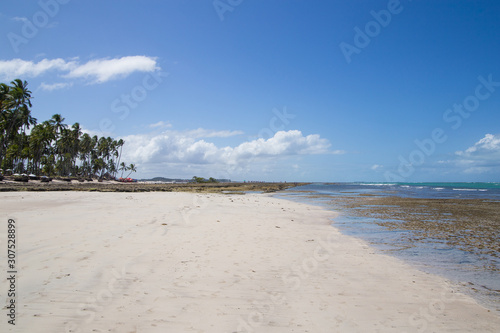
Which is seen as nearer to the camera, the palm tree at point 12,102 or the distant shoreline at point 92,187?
the distant shoreline at point 92,187

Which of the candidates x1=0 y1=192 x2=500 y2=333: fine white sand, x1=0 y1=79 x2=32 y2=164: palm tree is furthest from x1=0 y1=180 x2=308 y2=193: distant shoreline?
x1=0 y1=192 x2=500 y2=333: fine white sand

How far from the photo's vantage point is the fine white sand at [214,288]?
15.4 feet

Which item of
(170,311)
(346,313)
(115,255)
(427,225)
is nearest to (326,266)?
(346,313)

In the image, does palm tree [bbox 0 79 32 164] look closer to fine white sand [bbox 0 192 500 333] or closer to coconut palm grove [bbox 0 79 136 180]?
coconut palm grove [bbox 0 79 136 180]

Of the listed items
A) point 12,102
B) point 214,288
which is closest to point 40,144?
point 12,102

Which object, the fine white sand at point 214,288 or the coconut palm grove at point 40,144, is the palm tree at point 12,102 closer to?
the coconut palm grove at point 40,144

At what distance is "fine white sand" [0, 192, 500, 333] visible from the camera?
15.4 feet

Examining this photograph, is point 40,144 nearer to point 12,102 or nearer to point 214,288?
point 12,102

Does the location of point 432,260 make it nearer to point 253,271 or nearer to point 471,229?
point 253,271

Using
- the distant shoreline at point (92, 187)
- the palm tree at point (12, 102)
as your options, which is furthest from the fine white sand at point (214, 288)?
the palm tree at point (12, 102)

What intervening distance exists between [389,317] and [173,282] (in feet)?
15.3

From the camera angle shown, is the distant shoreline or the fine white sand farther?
the distant shoreline

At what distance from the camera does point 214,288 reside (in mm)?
6078

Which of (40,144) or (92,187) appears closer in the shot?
(92,187)
